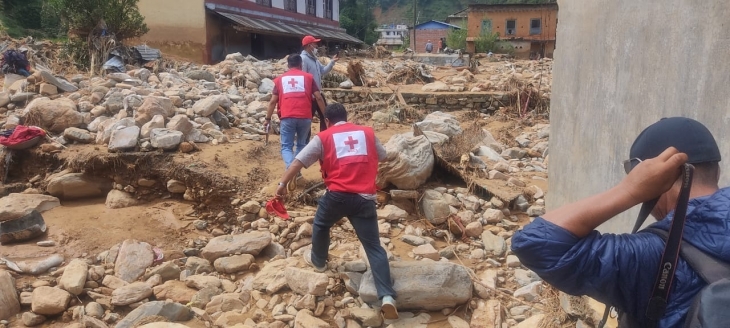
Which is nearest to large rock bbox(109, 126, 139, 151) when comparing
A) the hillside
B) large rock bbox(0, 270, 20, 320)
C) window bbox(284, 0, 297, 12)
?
large rock bbox(0, 270, 20, 320)

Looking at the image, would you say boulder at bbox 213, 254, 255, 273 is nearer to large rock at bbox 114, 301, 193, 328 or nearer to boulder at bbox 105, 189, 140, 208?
large rock at bbox 114, 301, 193, 328

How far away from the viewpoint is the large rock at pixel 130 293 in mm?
3824

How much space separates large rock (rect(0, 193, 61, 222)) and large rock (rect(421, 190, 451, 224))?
13.7 ft

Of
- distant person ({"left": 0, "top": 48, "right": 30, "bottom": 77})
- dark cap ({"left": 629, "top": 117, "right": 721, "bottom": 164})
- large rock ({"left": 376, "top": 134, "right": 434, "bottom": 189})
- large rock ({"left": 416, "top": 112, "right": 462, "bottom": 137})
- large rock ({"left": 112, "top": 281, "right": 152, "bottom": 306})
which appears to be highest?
distant person ({"left": 0, "top": 48, "right": 30, "bottom": 77})

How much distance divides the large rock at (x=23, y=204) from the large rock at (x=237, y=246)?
2237mm

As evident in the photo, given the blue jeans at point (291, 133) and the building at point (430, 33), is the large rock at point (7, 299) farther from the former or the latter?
the building at point (430, 33)

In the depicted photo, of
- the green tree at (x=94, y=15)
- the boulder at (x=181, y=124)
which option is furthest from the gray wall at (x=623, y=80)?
the green tree at (x=94, y=15)

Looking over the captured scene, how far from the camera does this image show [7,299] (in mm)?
3699

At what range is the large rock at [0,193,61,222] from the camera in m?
5.25

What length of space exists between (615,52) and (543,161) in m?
4.79

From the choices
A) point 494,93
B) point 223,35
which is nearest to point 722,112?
point 494,93

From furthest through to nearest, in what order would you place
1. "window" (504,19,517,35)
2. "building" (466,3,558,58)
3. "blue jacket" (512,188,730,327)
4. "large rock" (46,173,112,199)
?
"window" (504,19,517,35)
"building" (466,3,558,58)
"large rock" (46,173,112,199)
"blue jacket" (512,188,730,327)

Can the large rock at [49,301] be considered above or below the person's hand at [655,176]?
below

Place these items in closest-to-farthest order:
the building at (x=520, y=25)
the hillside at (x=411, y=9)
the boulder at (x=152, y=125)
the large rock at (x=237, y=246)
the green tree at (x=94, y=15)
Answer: the large rock at (x=237, y=246), the boulder at (x=152, y=125), the green tree at (x=94, y=15), the building at (x=520, y=25), the hillside at (x=411, y=9)
